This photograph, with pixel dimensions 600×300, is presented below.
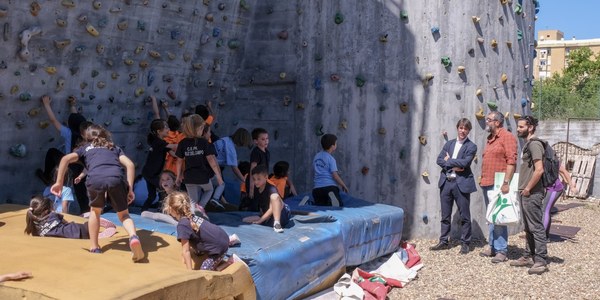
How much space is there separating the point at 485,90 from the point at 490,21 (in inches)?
41.5

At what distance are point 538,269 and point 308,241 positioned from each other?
3.28 m

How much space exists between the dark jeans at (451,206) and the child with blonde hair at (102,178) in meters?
5.05

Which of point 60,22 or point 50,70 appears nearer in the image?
point 60,22

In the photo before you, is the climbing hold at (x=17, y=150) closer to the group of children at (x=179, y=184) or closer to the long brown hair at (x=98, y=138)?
the group of children at (x=179, y=184)

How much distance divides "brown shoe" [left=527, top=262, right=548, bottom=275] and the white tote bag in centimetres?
58

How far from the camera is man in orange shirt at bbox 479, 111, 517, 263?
9.84 meters

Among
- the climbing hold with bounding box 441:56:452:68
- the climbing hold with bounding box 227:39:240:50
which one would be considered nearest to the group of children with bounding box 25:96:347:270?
→ the climbing hold with bounding box 227:39:240:50

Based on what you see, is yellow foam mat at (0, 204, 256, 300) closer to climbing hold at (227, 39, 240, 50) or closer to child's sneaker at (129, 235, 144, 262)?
child's sneaker at (129, 235, 144, 262)

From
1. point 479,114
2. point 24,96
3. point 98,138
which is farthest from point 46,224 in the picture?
point 479,114

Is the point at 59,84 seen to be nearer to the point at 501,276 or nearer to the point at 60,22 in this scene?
the point at 60,22

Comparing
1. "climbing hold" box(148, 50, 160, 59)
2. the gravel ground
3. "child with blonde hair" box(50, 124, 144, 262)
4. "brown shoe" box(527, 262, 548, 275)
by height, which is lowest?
the gravel ground

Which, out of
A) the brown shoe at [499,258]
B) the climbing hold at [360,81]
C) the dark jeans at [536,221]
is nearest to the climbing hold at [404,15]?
the climbing hold at [360,81]

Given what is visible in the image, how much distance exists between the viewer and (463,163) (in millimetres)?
9984

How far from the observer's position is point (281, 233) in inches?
302
